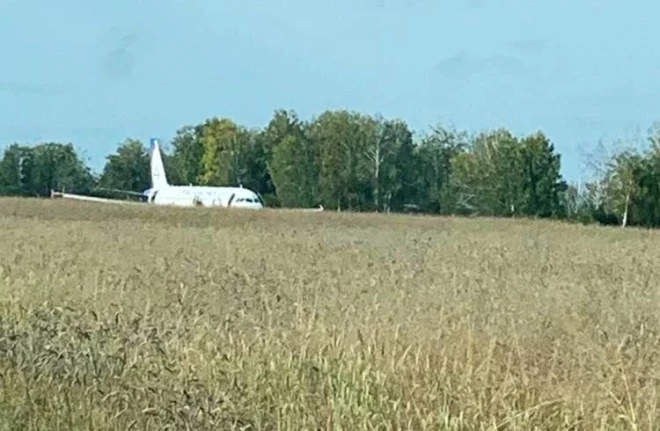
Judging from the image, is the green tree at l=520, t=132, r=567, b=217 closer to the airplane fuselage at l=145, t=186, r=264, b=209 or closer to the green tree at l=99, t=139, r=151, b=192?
the airplane fuselage at l=145, t=186, r=264, b=209

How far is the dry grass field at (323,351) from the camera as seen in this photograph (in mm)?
6180

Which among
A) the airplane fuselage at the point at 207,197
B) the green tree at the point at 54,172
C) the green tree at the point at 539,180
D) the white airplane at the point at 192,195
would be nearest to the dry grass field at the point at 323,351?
the white airplane at the point at 192,195

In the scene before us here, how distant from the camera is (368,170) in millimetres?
87562

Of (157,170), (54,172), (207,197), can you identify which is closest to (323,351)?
(207,197)

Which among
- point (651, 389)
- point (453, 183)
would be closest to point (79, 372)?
point (651, 389)

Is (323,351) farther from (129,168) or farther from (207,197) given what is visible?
(129,168)

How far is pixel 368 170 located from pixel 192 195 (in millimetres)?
17268

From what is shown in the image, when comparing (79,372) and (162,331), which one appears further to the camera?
(162,331)

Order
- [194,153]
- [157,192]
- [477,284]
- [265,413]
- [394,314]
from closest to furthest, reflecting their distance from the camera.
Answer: [265,413]
[394,314]
[477,284]
[157,192]
[194,153]

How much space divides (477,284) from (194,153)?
96331mm

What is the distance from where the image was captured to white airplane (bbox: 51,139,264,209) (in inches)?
2707

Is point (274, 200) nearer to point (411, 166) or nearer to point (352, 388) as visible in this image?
point (411, 166)

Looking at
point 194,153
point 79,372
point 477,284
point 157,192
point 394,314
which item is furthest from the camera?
point 194,153

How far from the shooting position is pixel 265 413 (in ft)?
21.3
